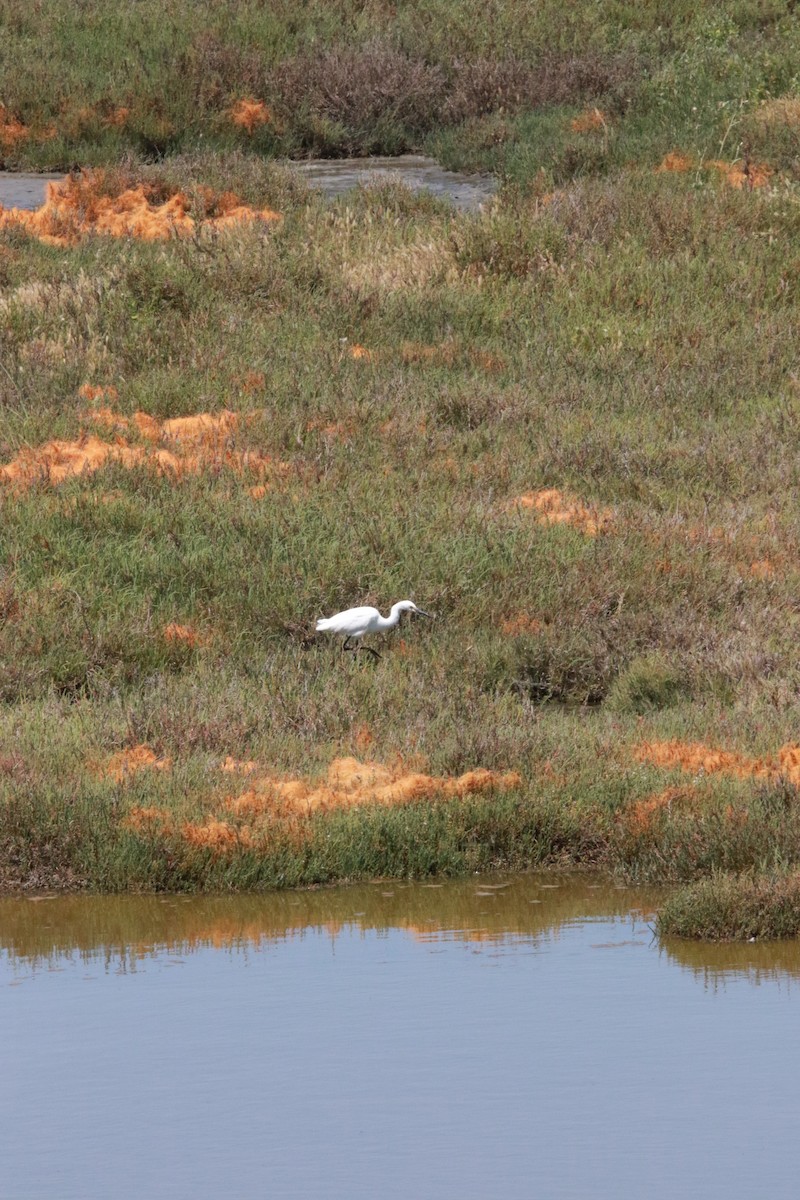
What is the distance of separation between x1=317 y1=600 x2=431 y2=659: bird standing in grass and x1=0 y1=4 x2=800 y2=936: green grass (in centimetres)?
16

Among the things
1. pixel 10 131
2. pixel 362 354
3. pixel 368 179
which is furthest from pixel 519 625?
pixel 10 131

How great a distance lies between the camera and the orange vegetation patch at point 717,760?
7.55 meters

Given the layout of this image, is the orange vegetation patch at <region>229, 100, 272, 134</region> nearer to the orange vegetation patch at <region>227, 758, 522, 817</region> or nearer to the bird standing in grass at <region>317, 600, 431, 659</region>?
the bird standing in grass at <region>317, 600, 431, 659</region>

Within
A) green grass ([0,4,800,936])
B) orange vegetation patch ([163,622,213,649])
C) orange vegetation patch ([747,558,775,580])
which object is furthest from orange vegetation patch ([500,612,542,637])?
orange vegetation patch ([163,622,213,649])

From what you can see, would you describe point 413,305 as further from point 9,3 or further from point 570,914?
point 9,3

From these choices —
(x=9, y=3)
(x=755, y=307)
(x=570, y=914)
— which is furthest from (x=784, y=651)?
(x=9, y=3)

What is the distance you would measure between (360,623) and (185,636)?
909 millimetres

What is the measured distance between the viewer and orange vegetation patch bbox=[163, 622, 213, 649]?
953 centimetres

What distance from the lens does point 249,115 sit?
21.2 meters

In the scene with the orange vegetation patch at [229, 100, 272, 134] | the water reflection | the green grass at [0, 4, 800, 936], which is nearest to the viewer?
the water reflection

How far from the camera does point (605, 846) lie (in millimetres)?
7367

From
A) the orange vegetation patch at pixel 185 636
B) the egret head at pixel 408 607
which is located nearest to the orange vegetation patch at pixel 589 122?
the egret head at pixel 408 607

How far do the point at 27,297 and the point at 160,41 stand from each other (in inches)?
356

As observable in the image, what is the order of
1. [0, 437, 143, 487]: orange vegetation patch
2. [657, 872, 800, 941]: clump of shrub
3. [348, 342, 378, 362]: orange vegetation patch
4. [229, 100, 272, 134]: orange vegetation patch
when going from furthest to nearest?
[229, 100, 272, 134]: orange vegetation patch, [348, 342, 378, 362]: orange vegetation patch, [0, 437, 143, 487]: orange vegetation patch, [657, 872, 800, 941]: clump of shrub
